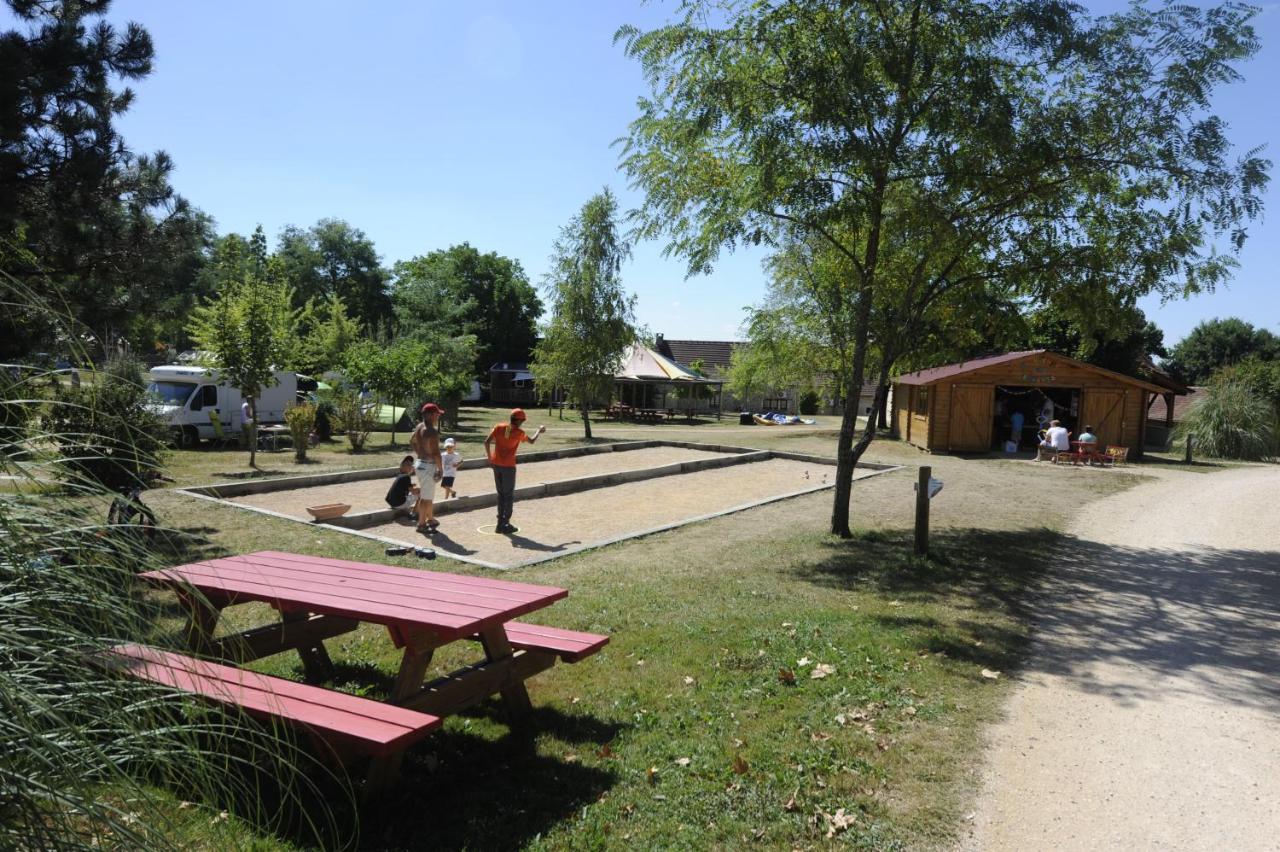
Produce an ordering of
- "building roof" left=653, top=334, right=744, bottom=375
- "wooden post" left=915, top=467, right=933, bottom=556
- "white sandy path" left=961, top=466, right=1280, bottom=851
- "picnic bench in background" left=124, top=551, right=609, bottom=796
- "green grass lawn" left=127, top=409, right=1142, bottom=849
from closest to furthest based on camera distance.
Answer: "picnic bench in background" left=124, top=551, right=609, bottom=796 < "green grass lawn" left=127, top=409, right=1142, bottom=849 < "white sandy path" left=961, top=466, right=1280, bottom=851 < "wooden post" left=915, top=467, right=933, bottom=556 < "building roof" left=653, top=334, right=744, bottom=375

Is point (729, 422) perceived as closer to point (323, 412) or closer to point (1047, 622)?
point (323, 412)

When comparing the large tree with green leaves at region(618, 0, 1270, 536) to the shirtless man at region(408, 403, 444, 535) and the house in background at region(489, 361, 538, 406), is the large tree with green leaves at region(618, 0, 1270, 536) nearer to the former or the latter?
the shirtless man at region(408, 403, 444, 535)

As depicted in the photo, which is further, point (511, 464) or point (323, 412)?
point (323, 412)

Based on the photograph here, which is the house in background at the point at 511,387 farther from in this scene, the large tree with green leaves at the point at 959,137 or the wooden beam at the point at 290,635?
the wooden beam at the point at 290,635

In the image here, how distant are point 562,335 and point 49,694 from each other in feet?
91.9

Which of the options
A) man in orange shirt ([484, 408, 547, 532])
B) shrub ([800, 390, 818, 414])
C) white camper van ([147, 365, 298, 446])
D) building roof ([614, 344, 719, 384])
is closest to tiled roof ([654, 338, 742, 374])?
shrub ([800, 390, 818, 414])

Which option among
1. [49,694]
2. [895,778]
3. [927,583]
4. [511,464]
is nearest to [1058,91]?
[927,583]

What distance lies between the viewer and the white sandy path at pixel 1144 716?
3787mm

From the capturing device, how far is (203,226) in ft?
32.6

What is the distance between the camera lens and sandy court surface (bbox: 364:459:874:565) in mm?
9992

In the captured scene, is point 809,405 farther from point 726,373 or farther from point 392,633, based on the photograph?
point 392,633

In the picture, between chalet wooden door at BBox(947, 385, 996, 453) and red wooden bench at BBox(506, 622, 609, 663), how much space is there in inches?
922

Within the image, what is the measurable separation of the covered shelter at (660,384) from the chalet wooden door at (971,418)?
19.8m

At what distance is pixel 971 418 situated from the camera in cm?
2589
